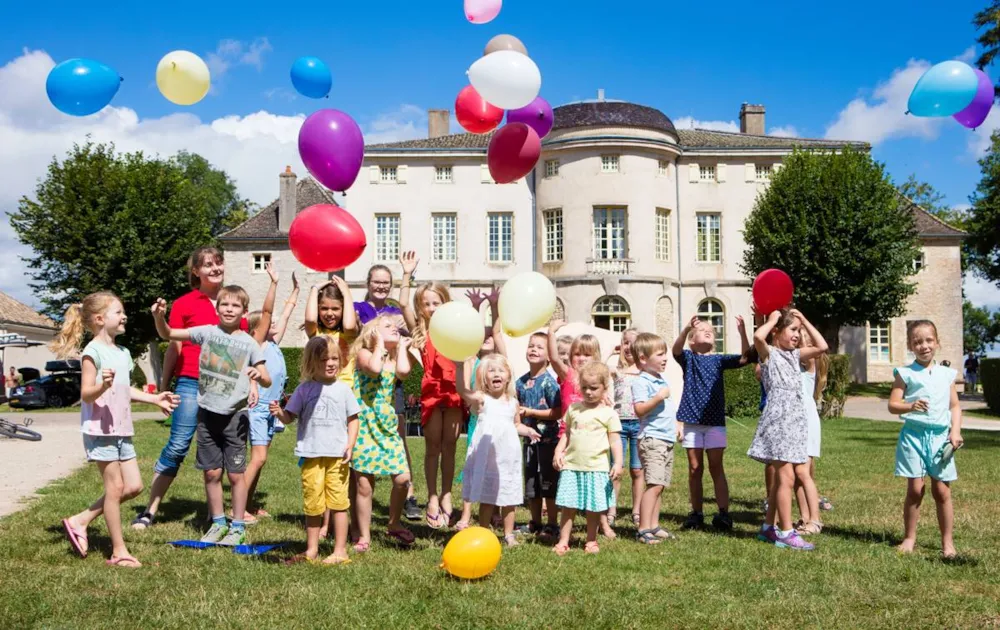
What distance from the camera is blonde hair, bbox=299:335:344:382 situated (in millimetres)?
5801

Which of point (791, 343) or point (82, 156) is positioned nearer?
point (791, 343)

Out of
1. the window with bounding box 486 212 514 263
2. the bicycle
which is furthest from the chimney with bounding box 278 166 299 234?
the bicycle

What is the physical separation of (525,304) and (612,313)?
89.8 ft

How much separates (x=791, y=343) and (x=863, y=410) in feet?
67.6

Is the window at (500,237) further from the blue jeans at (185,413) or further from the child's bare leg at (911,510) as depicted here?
the child's bare leg at (911,510)

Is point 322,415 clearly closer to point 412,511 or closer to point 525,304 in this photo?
point 525,304

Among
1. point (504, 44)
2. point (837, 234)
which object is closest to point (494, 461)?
point (504, 44)

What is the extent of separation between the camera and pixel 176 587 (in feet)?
16.5

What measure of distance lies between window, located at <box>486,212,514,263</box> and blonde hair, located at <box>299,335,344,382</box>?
30.0 metres

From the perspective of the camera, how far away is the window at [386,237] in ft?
119

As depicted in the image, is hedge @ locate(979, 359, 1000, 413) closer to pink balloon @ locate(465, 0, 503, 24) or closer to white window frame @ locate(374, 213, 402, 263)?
white window frame @ locate(374, 213, 402, 263)

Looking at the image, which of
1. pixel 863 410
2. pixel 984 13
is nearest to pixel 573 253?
pixel 863 410

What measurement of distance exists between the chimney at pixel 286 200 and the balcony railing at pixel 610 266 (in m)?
15.5

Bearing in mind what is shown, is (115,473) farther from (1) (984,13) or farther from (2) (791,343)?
(1) (984,13)
